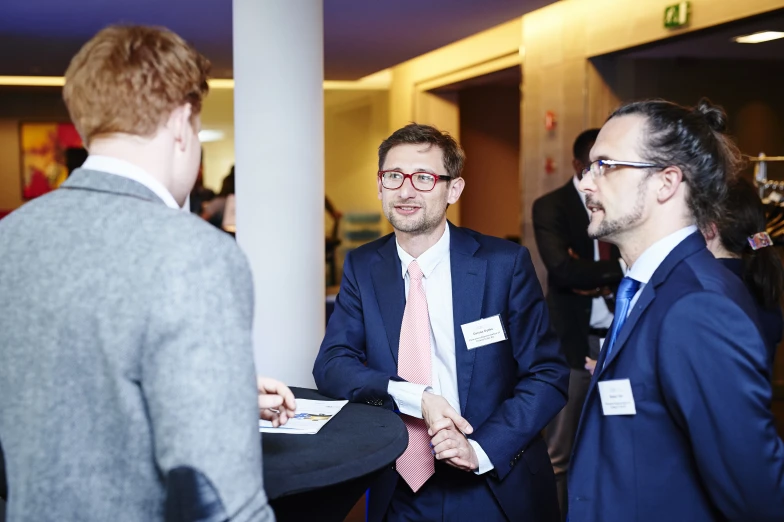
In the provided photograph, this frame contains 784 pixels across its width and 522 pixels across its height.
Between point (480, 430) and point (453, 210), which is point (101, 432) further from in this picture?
point (453, 210)

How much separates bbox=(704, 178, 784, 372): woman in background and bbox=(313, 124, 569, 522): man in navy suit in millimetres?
912

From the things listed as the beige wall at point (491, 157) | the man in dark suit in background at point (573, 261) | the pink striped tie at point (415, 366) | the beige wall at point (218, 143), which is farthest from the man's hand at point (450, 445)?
the beige wall at point (218, 143)

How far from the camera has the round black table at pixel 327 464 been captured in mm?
1501

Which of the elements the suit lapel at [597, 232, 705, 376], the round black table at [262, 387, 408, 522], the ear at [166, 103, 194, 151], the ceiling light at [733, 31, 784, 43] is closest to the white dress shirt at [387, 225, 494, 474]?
the round black table at [262, 387, 408, 522]

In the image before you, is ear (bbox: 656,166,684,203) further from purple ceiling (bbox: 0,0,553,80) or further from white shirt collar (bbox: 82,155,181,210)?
purple ceiling (bbox: 0,0,553,80)

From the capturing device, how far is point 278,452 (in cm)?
167

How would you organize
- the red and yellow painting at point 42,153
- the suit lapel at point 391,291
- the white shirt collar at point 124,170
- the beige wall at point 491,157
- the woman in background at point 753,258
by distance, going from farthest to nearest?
the red and yellow painting at point 42,153
the beige wall at point 491,157
the woman in background at point 753,258
the suit lapel at point 391,291
the white shirt collar at point 124,170

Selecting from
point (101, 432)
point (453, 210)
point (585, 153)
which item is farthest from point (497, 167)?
point (101, 432)

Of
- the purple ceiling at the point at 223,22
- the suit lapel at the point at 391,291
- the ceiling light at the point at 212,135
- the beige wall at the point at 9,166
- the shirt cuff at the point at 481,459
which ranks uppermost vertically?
the purple ceiling at the point at 223,22

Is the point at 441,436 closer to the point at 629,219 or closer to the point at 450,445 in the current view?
the point at 450,445

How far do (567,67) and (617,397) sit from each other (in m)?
6.09

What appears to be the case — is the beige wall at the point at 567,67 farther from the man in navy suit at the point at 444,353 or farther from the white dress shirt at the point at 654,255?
the white dress shirt at the point at 654,255

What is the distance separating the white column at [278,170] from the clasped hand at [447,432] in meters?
1.47

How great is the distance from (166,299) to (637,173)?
1.20m
